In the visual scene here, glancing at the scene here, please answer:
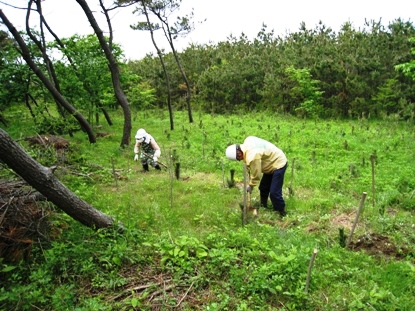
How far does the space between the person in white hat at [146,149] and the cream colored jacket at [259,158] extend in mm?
3882

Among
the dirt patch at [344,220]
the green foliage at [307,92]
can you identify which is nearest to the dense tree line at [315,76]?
the green foliage at [307,92]

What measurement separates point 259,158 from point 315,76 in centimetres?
1524

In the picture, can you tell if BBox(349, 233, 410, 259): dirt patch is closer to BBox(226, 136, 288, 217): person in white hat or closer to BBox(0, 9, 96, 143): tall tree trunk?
BBox(226, 136, 288, 217): person in white hat

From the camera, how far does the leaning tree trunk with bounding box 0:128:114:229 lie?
3031mm

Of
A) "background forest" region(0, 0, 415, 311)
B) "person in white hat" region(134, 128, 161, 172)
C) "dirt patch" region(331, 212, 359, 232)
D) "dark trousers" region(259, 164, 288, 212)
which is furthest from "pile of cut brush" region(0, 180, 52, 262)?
"person in white hat" region(134, 128, 161, 172)

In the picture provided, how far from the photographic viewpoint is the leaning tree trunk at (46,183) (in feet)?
9.95

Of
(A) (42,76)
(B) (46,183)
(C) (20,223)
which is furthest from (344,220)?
(A) (42,76)

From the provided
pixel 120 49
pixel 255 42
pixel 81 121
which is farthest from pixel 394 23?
pixel 81 121

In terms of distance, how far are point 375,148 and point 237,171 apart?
511 centimetres

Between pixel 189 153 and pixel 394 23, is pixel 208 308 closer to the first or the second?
pixel 189 153

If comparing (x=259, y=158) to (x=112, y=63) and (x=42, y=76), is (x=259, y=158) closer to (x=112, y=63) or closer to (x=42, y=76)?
(x=112, y=63)

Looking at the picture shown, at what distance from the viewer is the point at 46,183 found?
3.42 metres

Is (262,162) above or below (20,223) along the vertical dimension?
above

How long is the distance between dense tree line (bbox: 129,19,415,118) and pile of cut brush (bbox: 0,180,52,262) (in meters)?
15.6
